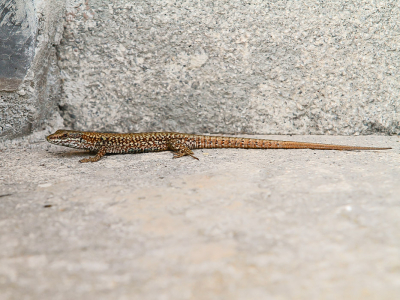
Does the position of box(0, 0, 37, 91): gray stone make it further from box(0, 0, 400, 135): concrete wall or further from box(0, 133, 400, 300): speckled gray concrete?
box(0, 133, 400, 300): speckled gray concrete

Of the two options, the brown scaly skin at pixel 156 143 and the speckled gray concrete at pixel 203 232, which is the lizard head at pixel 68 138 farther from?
the speckled gray concrete at pixel 203 232

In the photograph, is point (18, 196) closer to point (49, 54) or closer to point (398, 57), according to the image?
point (49, 54)

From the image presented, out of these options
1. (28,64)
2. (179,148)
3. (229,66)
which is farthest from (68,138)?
(229,66)

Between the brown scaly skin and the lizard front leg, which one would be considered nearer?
the lizard front leg

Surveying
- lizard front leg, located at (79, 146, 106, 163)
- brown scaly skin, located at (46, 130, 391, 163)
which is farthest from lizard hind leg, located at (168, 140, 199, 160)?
lizard front leg, located at (79, 146, 106, 163)

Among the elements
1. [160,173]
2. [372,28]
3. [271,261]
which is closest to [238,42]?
[372,28]

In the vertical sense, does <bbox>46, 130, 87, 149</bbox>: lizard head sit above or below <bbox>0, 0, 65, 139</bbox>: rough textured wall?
below
